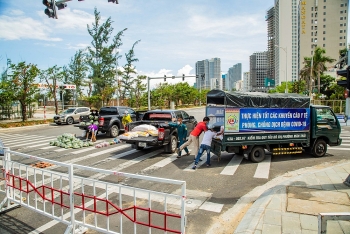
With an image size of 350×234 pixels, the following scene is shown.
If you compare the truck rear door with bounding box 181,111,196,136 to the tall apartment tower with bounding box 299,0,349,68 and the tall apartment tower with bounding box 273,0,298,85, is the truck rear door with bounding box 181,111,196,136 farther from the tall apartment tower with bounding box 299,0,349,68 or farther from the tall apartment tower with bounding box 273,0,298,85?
the tall apartment tower with bounding box 273,0,298,85

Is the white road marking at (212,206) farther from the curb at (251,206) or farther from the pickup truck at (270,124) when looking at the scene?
the pickup truck at (270,124)

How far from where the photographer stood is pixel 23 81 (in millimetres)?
26688

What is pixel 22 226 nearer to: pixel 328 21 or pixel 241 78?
pixel 328 21

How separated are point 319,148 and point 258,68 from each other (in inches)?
6582

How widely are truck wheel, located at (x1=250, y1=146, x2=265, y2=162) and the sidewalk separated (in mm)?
2230

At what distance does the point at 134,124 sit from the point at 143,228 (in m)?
7.41

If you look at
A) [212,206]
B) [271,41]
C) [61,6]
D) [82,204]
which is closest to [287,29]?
[271,41]

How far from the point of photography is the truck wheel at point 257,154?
9.80m

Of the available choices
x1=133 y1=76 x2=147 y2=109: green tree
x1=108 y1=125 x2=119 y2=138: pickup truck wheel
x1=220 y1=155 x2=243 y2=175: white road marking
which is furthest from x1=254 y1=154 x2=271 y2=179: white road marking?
x1=133 y1=76 x2=147 y2=109: green tree

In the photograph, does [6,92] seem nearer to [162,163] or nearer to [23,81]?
[23,81]

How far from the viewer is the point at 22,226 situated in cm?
496

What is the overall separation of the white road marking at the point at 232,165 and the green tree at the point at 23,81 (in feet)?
79.4

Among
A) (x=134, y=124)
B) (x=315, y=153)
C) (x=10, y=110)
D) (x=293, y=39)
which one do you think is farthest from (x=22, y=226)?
(x=293, y=39)

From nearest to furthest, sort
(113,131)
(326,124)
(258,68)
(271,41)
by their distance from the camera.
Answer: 1. (326,124)
2. (113,131)
3. (271,41)
4. (258,68)
